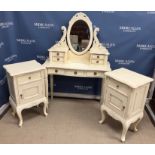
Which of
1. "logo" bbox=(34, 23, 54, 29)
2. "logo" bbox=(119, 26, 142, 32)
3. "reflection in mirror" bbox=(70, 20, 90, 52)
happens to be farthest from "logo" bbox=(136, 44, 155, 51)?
"logo" bbox=(34, 23, 54, 29)

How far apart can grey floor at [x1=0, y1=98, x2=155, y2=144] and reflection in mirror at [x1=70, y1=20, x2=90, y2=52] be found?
86 centimetres

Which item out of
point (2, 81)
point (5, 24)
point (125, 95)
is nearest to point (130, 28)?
point (125, 95)

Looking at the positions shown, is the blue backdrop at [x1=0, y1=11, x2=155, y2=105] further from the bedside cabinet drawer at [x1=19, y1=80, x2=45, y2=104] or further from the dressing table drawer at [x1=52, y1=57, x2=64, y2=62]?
the bedside cabinet drawer at [x1=19, y1=80, x2=45, y2=104]

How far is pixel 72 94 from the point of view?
2818 mm

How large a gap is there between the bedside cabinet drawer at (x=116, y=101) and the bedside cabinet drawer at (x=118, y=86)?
0.04 metres

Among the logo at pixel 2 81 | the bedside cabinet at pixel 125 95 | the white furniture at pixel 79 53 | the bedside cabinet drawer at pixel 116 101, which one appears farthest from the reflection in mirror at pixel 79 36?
the logo at pixel 2 81

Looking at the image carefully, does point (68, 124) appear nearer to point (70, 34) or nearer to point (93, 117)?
point (93, 117)

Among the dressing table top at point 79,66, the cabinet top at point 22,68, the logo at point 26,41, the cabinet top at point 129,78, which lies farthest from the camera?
the logo at point 26,41

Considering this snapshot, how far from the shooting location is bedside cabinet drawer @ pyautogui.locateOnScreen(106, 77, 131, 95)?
184cm

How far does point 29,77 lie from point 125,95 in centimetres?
105

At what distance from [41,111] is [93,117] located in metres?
0.70

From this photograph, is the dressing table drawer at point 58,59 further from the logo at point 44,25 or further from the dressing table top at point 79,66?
the logo at point 44,25

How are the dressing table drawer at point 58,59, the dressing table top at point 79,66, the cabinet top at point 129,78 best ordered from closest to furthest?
the cabinet top at point 129,78 → the dressing table top at point 79,66 → the dressing table drawer at point 58,59

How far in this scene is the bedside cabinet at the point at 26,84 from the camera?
6.60 feet
